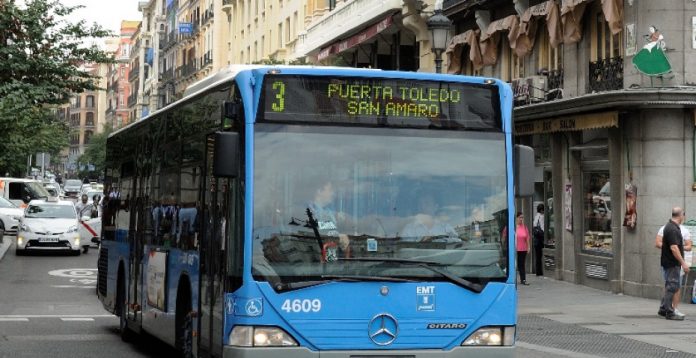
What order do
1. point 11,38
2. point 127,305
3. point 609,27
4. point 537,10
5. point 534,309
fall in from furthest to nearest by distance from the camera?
1. point 11,38
2. point 537,10
3. point 609,27
4. point 534,309
5. point 127,305

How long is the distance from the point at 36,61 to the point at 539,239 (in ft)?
43.1

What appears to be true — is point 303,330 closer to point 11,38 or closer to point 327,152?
point 327,152

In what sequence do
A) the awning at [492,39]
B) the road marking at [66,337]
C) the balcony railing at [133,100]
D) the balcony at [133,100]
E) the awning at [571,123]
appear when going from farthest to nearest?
the balcony railing at [133,100], the balcony at [133,100], the awning at [492,39], the awning at [571,123], the road marking at [66,337]

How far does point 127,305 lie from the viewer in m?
15.7

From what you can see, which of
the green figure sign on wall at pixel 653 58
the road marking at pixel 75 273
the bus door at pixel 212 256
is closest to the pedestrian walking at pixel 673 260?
the green figure sign on wall at pixel 653 58

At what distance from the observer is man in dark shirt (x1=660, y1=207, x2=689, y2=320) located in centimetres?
1939

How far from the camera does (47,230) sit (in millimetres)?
35656

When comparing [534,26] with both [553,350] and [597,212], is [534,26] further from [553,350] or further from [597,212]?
[553,350]

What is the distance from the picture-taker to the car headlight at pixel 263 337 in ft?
30.5

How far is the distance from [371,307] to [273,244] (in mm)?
875

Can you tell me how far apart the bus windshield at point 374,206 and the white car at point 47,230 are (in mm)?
27295

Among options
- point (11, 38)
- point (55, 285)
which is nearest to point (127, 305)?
point (55, 285)

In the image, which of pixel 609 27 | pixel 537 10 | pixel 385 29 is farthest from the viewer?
pixel 385 29

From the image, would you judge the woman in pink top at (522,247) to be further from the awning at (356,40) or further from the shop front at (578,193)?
the awning at (356,40)
